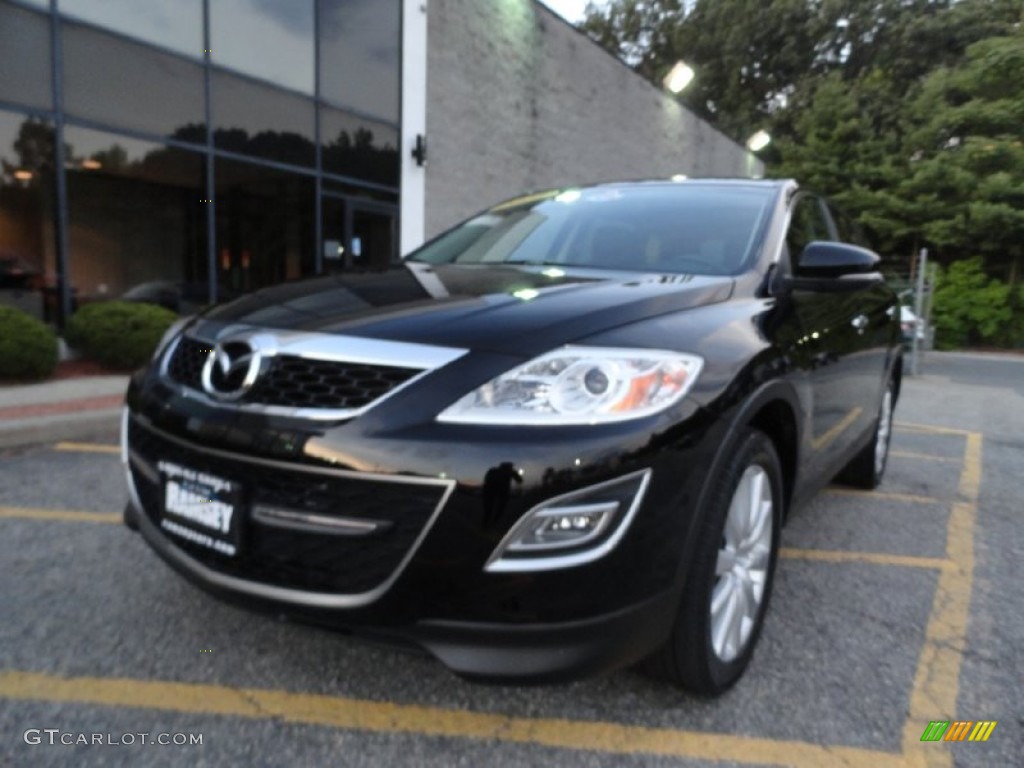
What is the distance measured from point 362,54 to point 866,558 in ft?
34.7

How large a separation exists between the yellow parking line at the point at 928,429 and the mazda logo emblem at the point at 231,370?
6.48 m

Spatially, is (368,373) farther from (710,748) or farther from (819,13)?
(819,13)

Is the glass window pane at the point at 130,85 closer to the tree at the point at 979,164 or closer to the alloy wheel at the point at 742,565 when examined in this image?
the alloy wheel at the point at 742,565

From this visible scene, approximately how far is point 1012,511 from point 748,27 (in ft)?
109

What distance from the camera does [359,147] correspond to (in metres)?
11.6

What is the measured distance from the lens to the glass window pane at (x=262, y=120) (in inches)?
380

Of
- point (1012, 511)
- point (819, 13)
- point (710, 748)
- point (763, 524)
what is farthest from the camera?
point (819, 13)

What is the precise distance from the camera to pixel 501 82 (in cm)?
1358

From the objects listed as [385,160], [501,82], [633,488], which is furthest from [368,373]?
[501,82]

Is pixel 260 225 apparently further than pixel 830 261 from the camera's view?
Yes

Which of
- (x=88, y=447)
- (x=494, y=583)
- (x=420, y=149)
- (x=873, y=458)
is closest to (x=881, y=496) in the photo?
(x=873, y=458)

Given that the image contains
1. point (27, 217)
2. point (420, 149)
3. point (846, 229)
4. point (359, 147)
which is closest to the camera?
point (846, 229)

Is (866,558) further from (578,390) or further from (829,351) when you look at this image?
(578,390)

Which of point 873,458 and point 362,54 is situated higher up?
point 362,54
